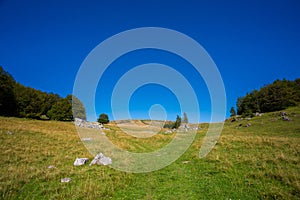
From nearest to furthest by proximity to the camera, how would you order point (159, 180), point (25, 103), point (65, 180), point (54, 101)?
1. point (65, 180)
2. point (159, 180)
3. point (25, 103)
4. point (54, 101)

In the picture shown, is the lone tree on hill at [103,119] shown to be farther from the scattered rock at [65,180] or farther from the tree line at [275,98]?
the scattered rock at [65,180]

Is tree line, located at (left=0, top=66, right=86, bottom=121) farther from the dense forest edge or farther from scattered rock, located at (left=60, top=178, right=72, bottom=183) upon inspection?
scattered rock, located at (left=60, top=178, right=72, bottom=183)

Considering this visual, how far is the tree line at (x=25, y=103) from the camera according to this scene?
36.9 m

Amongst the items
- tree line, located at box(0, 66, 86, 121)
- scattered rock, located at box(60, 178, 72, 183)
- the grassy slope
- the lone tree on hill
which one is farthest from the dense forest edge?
scattered rock, located at box(60, 178, 72, 183)

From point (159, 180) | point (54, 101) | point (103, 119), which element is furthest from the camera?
point (103, 119)

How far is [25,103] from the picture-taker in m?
43.4

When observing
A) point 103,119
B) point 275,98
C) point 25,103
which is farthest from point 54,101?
point 275,98

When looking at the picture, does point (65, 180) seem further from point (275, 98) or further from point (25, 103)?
point (275, 98)

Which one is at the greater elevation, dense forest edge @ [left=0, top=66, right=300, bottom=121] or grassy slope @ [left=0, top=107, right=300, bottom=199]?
dense forest edge @ [left=0, top=66, right=300, bottom=121]

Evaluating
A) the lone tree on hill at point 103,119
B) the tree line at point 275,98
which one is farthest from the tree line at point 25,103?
the tree line at point 275,98

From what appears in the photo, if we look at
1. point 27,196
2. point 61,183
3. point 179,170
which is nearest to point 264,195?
point 179,170

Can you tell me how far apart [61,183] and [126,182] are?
10.7ft

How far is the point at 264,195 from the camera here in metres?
6.01

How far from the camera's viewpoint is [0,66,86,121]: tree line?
36906 millimetres
